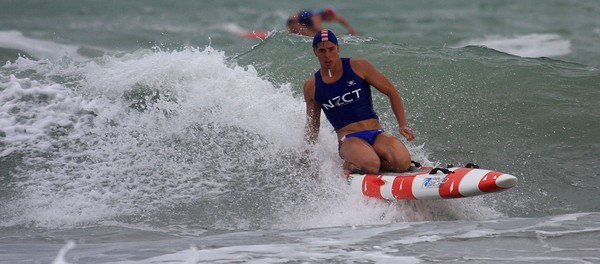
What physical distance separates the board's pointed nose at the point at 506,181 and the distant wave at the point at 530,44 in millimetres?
10284

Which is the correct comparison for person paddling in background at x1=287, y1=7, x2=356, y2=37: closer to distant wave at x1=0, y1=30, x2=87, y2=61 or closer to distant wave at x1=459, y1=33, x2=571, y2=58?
distant wave at x1=459, y1=33, x2=571, y2=58

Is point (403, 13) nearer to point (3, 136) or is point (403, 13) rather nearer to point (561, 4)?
point (561, 4)

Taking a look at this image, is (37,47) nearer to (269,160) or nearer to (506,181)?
(269,160)

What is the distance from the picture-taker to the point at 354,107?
7.16 meters

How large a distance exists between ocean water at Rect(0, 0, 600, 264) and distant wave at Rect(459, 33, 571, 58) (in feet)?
15.7

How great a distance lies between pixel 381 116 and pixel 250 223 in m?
2.85

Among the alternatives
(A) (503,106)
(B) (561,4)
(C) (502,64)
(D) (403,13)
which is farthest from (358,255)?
(B) (561,4)

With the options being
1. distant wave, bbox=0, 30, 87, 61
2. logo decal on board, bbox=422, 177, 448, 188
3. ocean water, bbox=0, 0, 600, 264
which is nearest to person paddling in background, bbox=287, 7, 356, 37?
ocean water, bbox=0, 0, 600, 264

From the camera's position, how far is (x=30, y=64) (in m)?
11.1

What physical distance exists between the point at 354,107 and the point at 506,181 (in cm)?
161

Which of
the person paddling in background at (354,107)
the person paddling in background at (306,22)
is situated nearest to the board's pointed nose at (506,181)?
the person paddling in background at (354,107)

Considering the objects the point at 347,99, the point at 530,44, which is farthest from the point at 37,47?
the point at 347,99

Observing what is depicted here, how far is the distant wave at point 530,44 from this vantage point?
16188mm

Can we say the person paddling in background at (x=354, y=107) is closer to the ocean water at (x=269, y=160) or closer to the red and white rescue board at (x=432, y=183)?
the red and white rescue board at (x=432, y=183)
